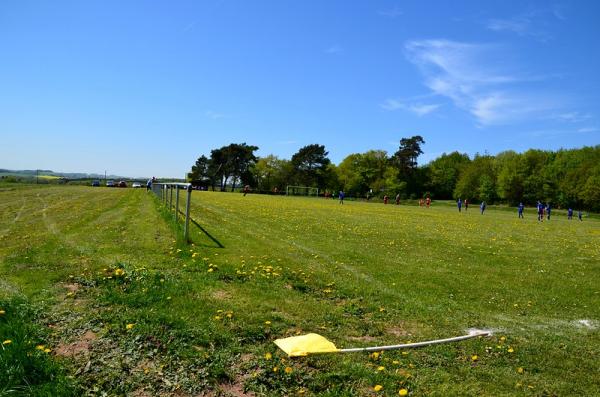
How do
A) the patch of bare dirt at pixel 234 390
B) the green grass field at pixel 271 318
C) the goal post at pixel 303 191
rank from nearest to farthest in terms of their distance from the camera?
the patch of bare dirt at pixel 234 390, the green grass field at pixel 271 318, the goal post at pixel 303 191

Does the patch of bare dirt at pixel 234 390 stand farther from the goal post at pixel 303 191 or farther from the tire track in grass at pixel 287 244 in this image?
the goal post at pixel 303 191

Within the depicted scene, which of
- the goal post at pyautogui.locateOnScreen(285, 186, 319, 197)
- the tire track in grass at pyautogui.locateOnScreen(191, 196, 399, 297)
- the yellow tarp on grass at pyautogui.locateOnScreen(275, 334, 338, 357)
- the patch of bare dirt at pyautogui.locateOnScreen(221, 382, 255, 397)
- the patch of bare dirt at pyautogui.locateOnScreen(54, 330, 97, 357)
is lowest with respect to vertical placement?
the patch of bare dirt at pyautogui.locateOnScreen(221, 382, 255, 397)

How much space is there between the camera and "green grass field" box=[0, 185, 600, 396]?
4.30 metres

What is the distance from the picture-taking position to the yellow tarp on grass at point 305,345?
16.0ft

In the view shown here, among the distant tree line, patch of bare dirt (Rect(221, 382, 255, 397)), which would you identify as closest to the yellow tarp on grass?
patch of bare dirt (Rect(221, 382, 255, 397))

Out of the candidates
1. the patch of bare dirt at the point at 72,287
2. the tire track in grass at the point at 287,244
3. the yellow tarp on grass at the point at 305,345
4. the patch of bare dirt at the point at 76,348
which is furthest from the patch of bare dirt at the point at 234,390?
the tire track in grass at the point at 287,244

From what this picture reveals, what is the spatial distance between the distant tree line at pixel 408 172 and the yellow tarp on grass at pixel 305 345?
9823 cm

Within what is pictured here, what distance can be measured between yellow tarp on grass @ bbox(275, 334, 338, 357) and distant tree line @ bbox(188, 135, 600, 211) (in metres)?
98.2

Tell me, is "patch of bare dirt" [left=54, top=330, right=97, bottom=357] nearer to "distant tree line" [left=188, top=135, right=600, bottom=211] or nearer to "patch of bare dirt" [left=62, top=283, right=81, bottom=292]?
"patch of bare dirt" [left=62, top=283, right=81, bottom=292]

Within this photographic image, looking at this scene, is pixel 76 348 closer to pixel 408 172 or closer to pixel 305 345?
pixel 305 345

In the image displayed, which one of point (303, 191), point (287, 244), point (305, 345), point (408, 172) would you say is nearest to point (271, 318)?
point (305, 345)

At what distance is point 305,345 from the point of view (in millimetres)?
5047

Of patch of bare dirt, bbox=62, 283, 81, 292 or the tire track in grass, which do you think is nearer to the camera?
patch of bare dirt, bbox=62, 283, 81, 292

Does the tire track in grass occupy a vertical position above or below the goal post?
below
